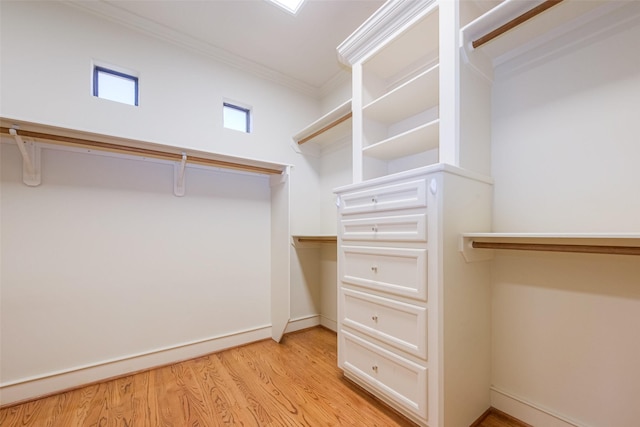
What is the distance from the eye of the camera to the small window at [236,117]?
2539 millimetres

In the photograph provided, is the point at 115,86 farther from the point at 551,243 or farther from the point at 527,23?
the point at 551,243

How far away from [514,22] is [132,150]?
237 centimetres

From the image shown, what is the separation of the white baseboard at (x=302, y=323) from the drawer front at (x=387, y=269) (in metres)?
1.26

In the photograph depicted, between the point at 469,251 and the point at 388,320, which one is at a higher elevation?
the point at 469,251

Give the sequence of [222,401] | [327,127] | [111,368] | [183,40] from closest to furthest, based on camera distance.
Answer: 1. [222,401]
2. [111,368]
3. [183,40]
4. [327,127]

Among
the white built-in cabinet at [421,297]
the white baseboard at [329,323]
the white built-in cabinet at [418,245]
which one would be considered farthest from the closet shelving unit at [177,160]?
the white built-in cabinet at [421,297]

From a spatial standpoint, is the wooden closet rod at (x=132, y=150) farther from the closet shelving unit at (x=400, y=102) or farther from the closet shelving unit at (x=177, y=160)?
the closet shelving unit at (x=400, y=102)

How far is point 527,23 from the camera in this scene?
1296mm

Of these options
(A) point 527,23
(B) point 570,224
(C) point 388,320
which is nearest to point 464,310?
(C) point 388,320

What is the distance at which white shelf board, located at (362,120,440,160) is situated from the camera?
152cm

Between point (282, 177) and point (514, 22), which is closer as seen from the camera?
point (514, 22)

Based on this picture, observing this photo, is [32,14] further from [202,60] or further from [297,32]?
[297,32]

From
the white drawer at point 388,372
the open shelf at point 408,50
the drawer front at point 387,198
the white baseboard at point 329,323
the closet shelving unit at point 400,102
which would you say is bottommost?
the white baseboard at point 329,323

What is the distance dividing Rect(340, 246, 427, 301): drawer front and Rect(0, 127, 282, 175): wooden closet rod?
114cm
